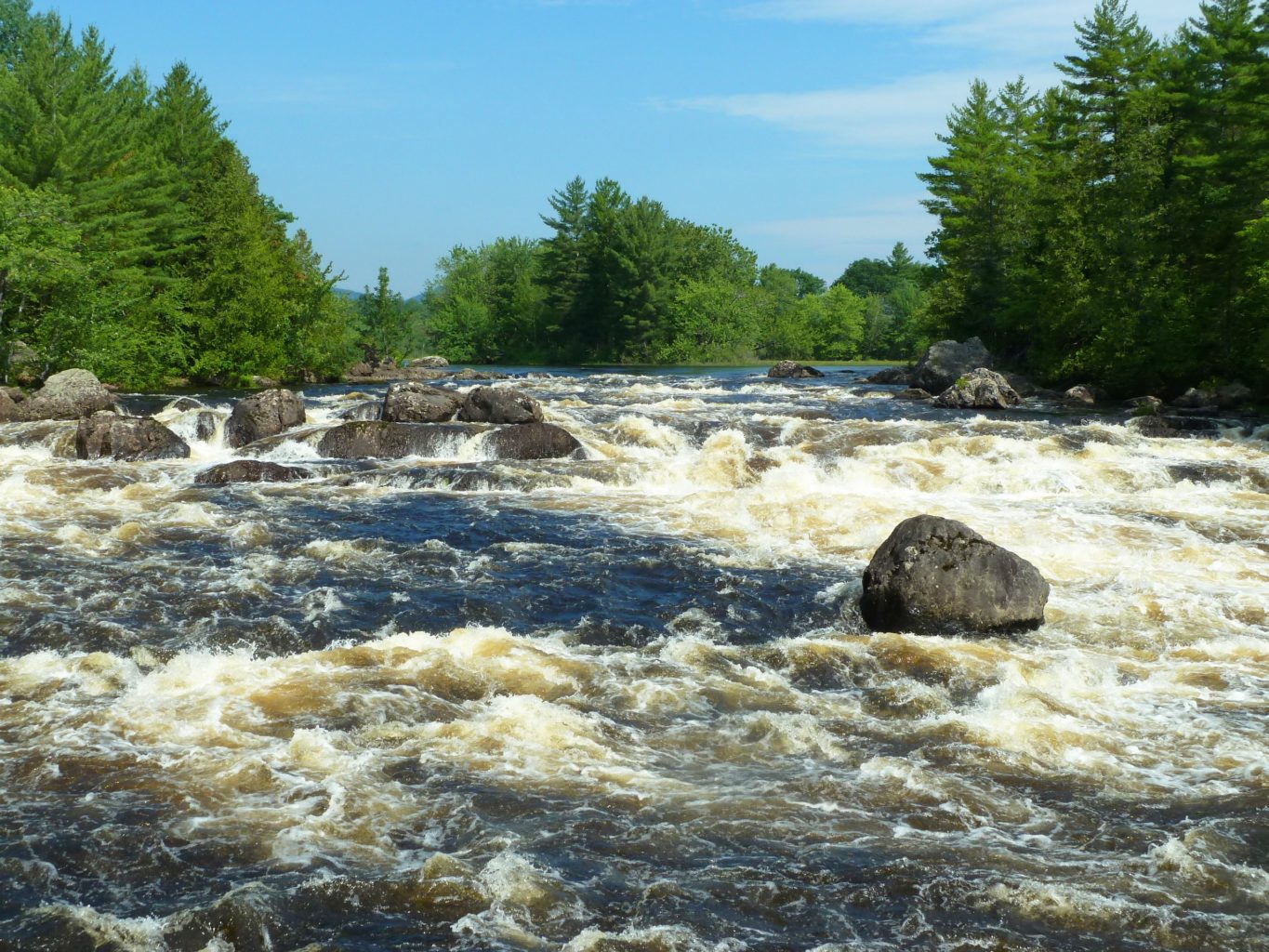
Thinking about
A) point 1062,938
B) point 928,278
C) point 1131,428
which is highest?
point 928,278

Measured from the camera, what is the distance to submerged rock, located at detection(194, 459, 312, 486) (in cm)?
2002

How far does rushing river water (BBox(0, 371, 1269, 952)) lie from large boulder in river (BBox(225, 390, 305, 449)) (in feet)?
23.3

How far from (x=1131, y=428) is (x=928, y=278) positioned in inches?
Answer: 1337

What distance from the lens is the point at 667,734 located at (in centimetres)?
876

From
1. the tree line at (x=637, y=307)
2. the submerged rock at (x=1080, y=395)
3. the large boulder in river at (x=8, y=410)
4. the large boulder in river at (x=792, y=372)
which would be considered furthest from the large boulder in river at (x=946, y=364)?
the tree line at (x=637, y=307)

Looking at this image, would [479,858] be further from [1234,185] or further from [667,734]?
[1234,185]

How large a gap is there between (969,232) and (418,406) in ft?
118

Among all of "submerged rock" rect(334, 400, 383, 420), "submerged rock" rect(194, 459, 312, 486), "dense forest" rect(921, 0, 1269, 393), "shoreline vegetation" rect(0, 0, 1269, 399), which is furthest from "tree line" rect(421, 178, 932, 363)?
"submerged rock" rect(194, 459, 312, 486)

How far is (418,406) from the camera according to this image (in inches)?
995

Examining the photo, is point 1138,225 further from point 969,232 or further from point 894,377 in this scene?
point 969,232

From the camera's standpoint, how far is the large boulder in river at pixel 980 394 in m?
34.7

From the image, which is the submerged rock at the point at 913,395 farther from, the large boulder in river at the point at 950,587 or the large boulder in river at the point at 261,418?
the large boulder in river at the point at 950,587

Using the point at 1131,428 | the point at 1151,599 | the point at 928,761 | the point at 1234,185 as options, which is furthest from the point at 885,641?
the point at 1234,185

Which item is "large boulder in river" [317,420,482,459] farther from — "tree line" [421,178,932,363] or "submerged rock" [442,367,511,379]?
"tree line" [421,178,932,363]
